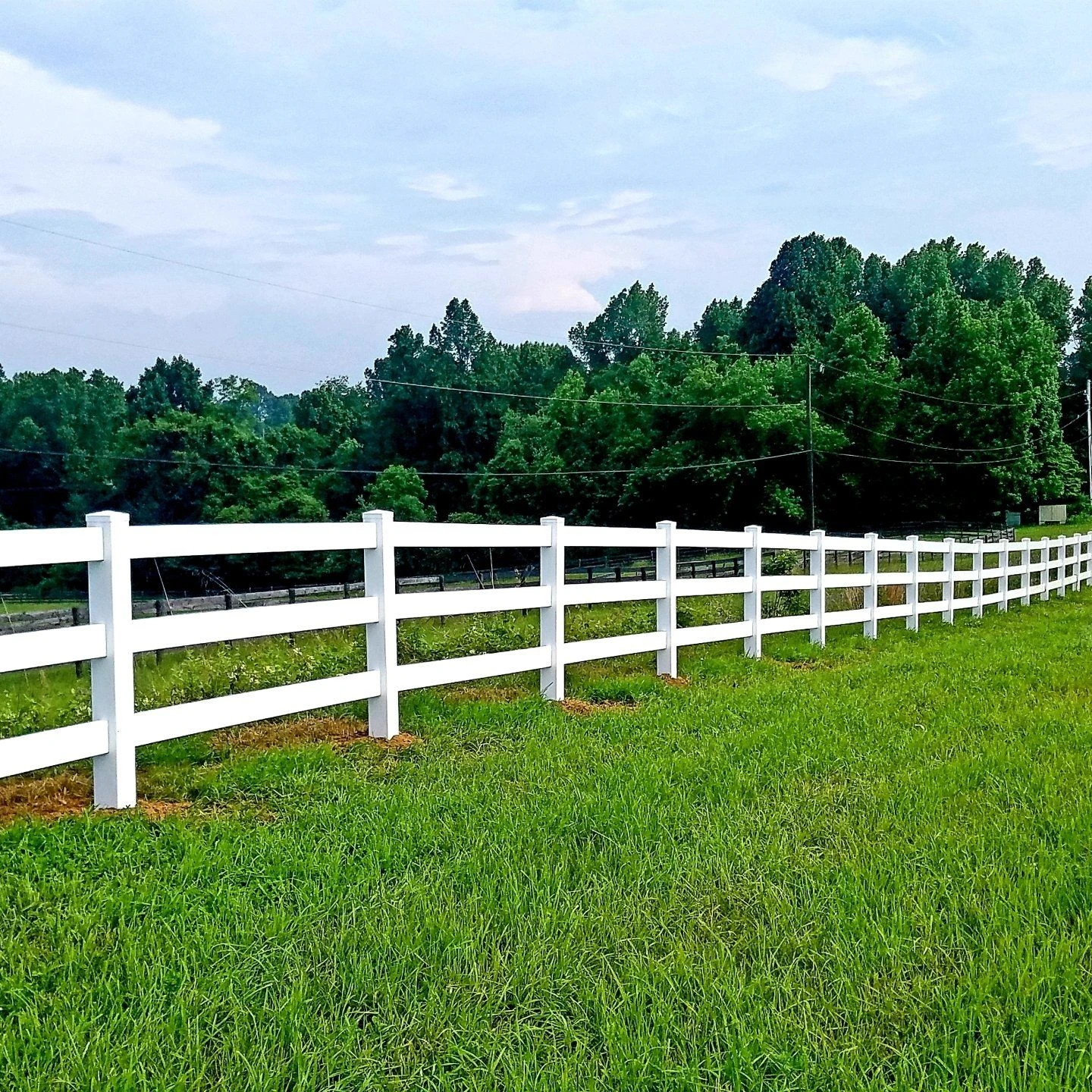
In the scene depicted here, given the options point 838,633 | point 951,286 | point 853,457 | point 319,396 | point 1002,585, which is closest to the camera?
point 838,633

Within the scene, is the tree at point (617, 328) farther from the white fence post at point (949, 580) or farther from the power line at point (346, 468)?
the white fence post at point (949, 580)

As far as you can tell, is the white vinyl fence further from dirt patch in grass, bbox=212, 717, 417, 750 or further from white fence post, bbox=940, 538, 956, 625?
white fence post, bbox=940, 538, 956, 625

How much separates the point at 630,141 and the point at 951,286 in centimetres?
6493

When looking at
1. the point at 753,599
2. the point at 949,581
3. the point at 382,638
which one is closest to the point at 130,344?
the point at 949,581

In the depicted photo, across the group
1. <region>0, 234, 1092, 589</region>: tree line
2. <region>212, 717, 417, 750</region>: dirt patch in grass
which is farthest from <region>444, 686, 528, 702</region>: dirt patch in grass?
<region>0, 234, 1092, 589</region>: tree line

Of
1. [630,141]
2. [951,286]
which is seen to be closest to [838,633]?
[630,141]

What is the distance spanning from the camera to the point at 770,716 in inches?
270

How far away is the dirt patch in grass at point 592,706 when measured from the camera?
7203 millimetres

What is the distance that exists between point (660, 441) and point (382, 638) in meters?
69.3

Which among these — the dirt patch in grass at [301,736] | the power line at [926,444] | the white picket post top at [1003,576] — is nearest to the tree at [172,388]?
the power line at [926,444]

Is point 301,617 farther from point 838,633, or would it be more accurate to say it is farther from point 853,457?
point 853,457

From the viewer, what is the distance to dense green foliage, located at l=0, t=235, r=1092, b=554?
68938mm

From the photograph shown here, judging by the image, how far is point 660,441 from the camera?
74562mm

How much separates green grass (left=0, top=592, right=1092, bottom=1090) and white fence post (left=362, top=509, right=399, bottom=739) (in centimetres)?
41
